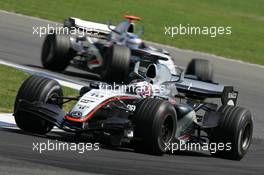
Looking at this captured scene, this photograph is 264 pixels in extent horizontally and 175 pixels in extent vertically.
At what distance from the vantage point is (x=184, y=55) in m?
25.6

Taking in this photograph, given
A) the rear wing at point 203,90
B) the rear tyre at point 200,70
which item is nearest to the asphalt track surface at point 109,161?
the rear wing at point 203,90

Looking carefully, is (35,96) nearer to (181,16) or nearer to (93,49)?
(93,49)

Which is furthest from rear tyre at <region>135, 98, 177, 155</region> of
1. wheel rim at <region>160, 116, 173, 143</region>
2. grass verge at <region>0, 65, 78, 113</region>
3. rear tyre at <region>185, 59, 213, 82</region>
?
rear tyre at <region>185, 59, 213, 82</region>

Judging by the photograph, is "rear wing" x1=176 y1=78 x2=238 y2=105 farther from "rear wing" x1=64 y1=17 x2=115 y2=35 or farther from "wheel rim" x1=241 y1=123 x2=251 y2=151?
"rear wing" x1=64 y1=17 x2=115 y2=35

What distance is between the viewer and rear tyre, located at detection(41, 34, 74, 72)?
19922 mm

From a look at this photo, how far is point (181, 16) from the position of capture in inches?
1363

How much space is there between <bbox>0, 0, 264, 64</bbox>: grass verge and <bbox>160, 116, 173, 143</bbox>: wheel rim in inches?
599

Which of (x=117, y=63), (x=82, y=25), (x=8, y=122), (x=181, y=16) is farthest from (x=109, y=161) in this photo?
(x=181, y=16)

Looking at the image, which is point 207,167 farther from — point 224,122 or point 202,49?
point 202,49

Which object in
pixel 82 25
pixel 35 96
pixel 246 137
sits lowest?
pixel 246 137

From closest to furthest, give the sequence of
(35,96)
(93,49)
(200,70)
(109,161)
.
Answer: (109,161) < (35,96) < (200,70) < (93,49)

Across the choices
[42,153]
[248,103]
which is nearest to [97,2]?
[248,103]

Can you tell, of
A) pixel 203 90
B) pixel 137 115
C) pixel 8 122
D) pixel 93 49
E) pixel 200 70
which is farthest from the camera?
pixel 93 49

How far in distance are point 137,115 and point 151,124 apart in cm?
26
